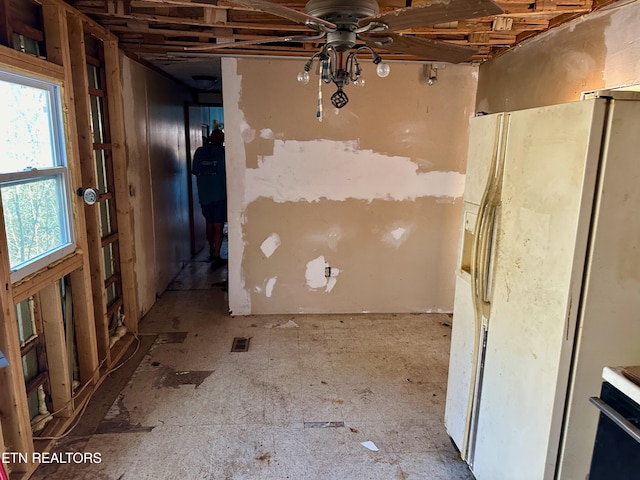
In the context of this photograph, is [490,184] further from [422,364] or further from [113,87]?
[113,87]

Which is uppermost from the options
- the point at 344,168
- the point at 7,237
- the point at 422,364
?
the point at 344,168

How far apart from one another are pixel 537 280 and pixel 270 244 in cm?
282

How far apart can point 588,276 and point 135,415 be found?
252 centimetres

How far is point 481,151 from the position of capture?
1999 millimetres

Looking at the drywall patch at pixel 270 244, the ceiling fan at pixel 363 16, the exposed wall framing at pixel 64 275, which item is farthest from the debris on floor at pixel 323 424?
the ceiling fan at pixel 363 16

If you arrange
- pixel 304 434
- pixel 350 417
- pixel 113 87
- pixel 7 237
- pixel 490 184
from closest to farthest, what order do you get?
pixel 490 184
pixel 7 237
pixel 304 434
pixel 350 417
pixel 113 87

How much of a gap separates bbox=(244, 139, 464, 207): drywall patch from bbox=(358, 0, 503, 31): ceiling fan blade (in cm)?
218

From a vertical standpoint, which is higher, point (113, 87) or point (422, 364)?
point (113, 87)

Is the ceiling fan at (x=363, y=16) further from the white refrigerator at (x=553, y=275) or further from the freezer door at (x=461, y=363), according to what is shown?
the freezer door at (x=461, y=363)

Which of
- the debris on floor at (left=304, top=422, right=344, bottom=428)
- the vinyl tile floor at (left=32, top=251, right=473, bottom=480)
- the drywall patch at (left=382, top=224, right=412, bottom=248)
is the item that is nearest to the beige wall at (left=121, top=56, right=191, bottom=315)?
the vinyl tile floor at (left=32, top=251, right=473, bottom=480)

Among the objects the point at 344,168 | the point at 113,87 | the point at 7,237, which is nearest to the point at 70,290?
the point at 7,237

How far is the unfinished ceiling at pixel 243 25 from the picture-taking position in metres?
2.49

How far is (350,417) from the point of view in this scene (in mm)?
2633

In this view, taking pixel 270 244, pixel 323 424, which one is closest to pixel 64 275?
pixel 323 424
